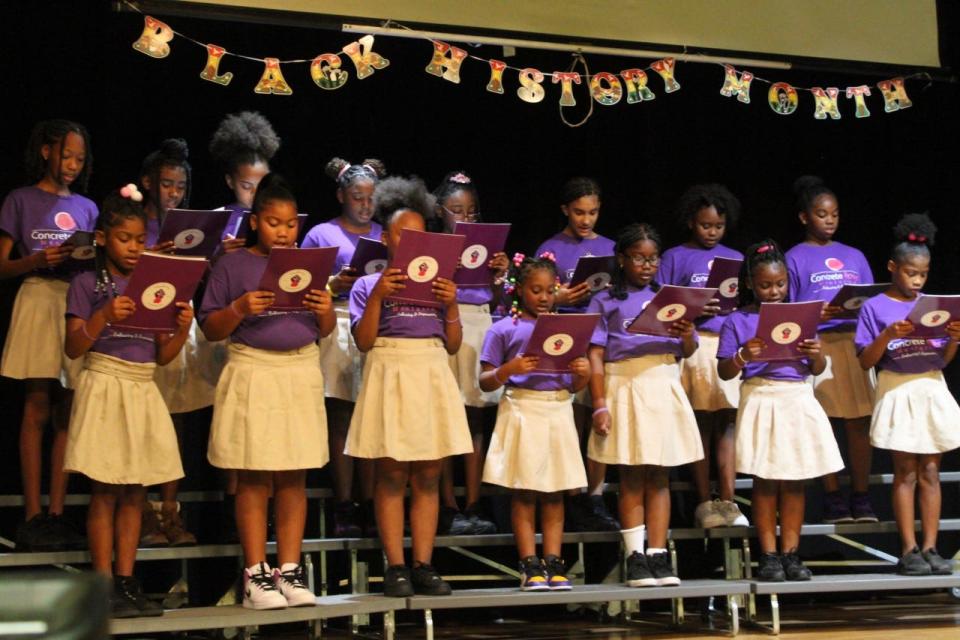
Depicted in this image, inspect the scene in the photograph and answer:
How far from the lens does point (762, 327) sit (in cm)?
469

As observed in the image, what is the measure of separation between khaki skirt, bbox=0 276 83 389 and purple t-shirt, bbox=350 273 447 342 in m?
0.98

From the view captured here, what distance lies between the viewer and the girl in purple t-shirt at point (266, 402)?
3998mm

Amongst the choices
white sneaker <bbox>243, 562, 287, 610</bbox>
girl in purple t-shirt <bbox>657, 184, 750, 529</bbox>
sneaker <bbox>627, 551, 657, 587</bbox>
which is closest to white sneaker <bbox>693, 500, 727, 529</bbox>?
girl in purple t-shirt <bbox>657, 184, 750, 529</bbox>

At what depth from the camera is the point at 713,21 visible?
5957 millimetres

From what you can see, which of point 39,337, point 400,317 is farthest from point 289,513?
point 39,337

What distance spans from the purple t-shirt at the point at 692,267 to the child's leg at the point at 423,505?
59.4 inches

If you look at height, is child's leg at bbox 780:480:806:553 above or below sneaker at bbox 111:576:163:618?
above

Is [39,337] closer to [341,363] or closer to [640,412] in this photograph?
[341,363]

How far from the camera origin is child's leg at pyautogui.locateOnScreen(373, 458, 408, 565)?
4.29 m

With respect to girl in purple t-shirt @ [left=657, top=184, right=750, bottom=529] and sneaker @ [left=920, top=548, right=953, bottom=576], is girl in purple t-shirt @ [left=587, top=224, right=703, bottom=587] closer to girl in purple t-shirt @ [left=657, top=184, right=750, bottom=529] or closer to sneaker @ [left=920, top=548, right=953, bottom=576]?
girl in purple t-shirt @ [left=657, top=184, right=750, bottom=529]

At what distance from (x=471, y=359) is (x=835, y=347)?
158cm

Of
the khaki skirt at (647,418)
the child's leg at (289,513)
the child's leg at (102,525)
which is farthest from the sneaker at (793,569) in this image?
the child's leg at (102,525)

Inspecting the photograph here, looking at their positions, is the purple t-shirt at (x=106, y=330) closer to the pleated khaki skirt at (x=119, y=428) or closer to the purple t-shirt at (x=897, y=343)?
the pleated khaki skirt at (x=119, y=428)

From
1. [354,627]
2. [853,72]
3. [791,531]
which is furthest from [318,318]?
[853,72]
